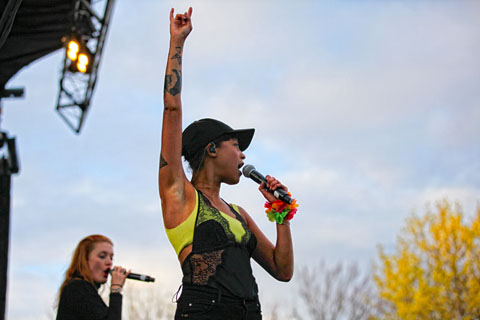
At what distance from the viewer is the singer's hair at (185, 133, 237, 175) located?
101 inches

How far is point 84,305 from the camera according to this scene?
144 inches

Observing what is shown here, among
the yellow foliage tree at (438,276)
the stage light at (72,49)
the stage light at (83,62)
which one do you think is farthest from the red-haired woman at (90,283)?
the yellow foliage tree at (438,276)

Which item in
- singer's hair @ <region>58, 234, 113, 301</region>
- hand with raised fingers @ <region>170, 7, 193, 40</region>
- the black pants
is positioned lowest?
the black pants

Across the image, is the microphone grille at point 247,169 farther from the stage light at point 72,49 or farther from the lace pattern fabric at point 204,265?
the stage light at point 72,49

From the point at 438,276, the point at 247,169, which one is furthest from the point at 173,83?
the point at 438,276

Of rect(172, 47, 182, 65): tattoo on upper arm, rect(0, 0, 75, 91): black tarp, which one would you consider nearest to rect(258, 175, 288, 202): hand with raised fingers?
rect(172, 47, 182, 65): tattoo on upper arm

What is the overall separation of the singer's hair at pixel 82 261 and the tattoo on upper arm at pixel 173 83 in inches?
79.0

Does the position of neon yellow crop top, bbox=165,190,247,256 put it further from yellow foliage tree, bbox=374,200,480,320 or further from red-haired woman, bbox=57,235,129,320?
yellow foliage tree, bbox=374,200,480,320

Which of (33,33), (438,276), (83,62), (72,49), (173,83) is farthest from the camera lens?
(438,276)

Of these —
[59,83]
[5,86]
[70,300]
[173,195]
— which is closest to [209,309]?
[173,195]

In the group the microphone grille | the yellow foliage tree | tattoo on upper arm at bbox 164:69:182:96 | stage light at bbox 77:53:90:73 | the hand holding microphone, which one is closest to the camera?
tattoo on upper arm at bbox 164:69:182:96

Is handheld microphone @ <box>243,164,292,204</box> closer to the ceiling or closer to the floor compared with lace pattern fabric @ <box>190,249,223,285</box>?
closer to the ceiling

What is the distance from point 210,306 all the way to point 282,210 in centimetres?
62

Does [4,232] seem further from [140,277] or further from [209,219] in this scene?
[209,219]
